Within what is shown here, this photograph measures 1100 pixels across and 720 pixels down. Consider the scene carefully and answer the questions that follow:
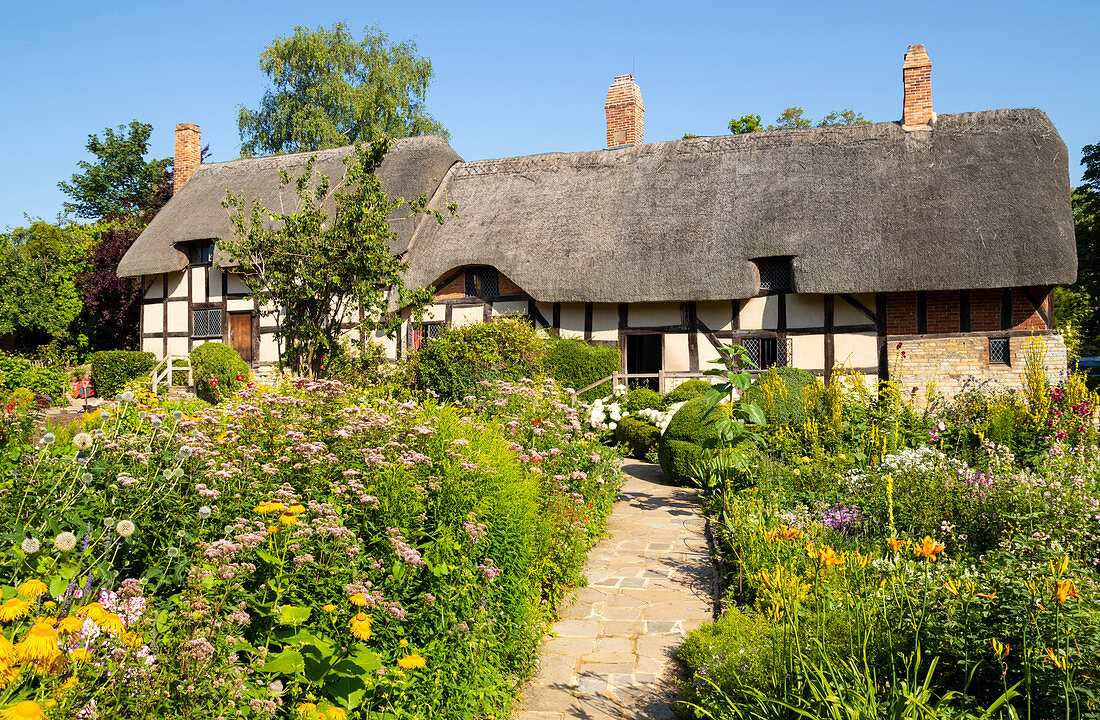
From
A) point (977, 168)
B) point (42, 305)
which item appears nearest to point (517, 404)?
point (977, 168)

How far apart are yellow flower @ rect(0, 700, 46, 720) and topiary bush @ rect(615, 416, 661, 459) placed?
9210 millimetres

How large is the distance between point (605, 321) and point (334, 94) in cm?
1476

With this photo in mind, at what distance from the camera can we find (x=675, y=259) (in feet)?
45.3

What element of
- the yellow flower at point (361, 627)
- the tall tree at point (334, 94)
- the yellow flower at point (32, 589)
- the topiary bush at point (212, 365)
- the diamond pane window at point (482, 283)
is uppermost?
the tall tree at point (334, 94)

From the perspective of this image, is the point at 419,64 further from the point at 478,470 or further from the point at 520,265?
the point at 478,470

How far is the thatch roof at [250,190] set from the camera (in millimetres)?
16781

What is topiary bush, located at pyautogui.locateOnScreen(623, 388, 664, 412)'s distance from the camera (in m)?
11.6

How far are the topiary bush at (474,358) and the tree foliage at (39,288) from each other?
14.8m

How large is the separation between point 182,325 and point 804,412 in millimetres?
15099

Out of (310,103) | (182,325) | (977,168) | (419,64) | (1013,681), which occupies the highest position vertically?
(419,64)

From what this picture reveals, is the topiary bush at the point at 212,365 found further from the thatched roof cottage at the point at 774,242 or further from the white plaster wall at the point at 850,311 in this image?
the white plaster wall at the point at 850,311

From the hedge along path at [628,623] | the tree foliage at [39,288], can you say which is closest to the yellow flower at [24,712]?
the hedge along path at [628,623]

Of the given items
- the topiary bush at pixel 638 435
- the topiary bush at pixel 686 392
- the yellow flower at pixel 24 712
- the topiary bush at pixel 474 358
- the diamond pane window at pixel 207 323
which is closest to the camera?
the yellow flower at pixel 24 712

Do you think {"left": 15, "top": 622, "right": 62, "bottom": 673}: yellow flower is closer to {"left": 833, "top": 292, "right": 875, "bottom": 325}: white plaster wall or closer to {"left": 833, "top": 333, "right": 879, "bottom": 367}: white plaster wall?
{"left": 833, "top": 333, "right": 879, "bottom": 367}: white plaster wall
